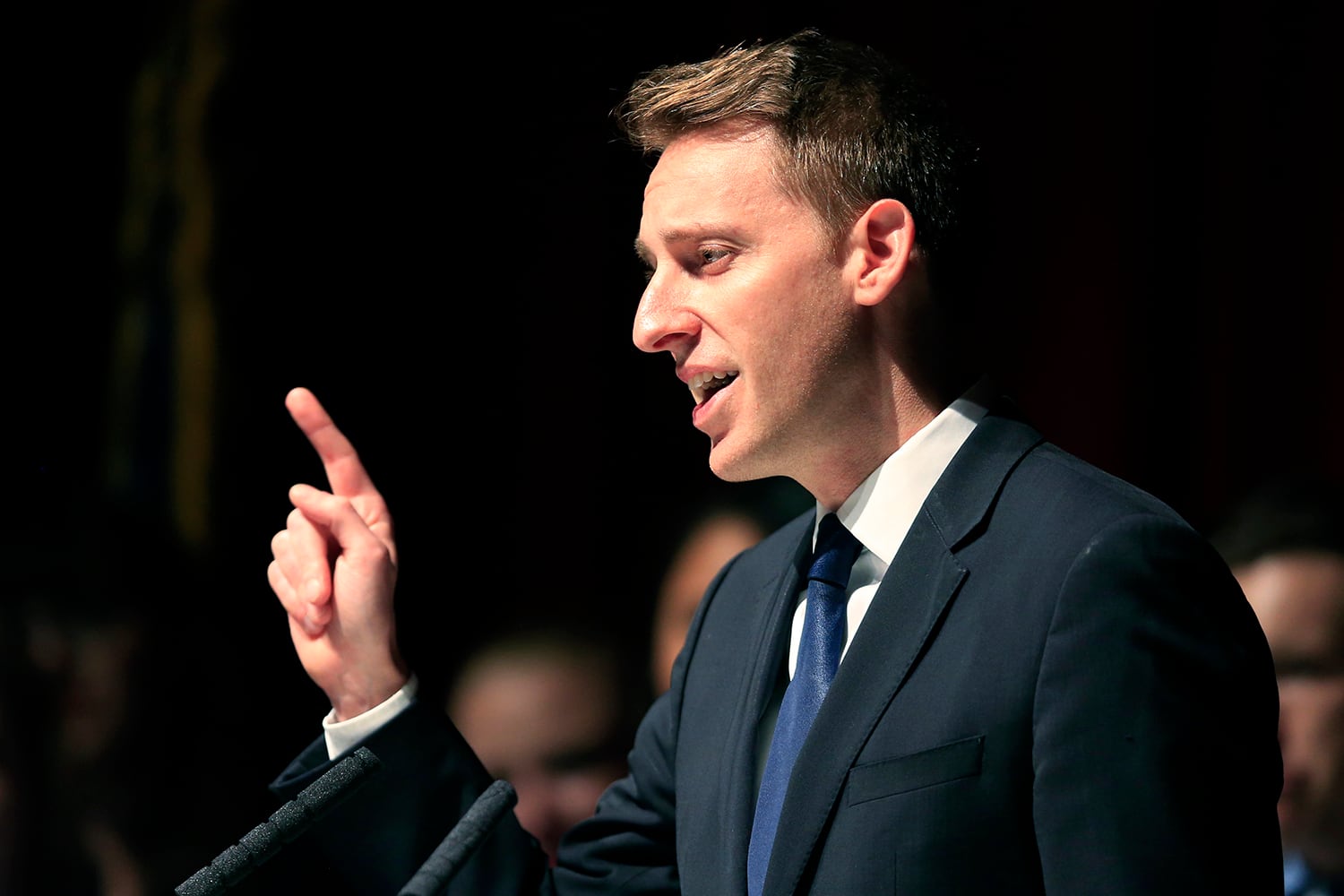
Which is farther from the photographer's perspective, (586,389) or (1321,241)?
(1321,241)

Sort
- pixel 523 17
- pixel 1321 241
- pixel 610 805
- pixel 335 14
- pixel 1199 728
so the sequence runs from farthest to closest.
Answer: pixel 1321 241 < pixel 523 17 < pixel 335 14 < pixel 610 805 < pixel 1199 728

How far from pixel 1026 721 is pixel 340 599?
0.66 meters

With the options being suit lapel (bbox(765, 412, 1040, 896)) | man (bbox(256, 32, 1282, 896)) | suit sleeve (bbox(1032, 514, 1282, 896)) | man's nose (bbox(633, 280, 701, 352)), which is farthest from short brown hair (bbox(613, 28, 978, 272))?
suit sleeve (bbox(1032, 514, 1282, 896))

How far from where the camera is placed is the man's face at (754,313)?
1218mm

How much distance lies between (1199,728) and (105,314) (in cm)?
157

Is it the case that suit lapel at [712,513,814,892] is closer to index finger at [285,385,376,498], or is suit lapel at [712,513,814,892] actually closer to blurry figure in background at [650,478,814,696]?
index finger at [285,385,376,498]

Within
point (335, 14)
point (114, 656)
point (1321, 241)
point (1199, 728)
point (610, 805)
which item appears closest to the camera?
point (1199, 728)

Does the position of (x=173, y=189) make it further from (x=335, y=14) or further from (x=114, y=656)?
(x=114, y=656)

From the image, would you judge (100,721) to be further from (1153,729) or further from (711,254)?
(1153,729)

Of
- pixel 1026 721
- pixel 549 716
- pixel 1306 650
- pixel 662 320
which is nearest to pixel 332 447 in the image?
pixel 662 320

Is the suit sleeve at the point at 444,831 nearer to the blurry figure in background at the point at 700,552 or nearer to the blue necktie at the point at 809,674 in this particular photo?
the blue necktie at the point at 809,674

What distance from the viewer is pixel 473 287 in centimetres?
222

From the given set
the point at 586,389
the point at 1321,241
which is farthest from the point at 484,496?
the point at 1321,241

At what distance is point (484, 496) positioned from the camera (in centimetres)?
221
